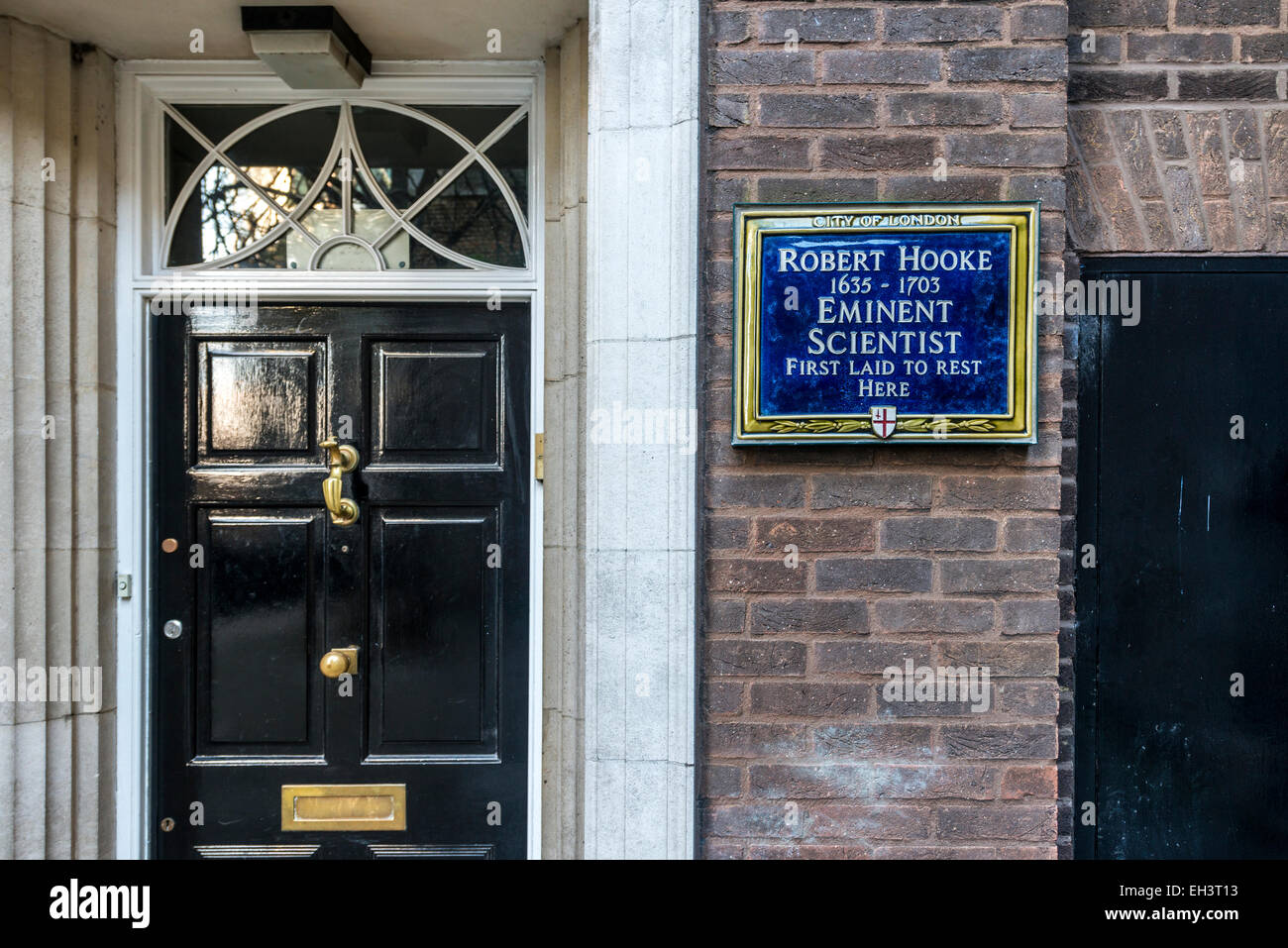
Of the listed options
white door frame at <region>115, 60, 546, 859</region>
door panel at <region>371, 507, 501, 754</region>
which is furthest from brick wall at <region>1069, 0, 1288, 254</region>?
door panel at <region>371, 507, 501, 754</region>

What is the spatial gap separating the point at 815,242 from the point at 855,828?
1.62 metres

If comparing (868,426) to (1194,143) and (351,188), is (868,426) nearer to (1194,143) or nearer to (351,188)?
(1194,143)

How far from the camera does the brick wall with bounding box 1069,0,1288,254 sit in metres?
2.44

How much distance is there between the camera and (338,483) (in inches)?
110

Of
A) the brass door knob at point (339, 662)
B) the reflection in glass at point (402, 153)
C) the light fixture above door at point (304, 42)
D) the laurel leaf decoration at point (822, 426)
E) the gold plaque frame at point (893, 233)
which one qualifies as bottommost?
the brass door knob at point (339, 662)

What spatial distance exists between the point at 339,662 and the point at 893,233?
2219 millimetres

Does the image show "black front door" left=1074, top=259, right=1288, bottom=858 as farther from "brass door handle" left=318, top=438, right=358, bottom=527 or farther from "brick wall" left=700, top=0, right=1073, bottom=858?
"brass door handle" left=318, top=438, right=358, bottom=527

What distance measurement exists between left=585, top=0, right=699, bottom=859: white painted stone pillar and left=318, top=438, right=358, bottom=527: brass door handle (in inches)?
42.1

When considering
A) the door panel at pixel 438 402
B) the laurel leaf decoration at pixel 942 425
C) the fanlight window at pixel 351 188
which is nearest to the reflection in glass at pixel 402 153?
the fanlight window at pixel 351 188

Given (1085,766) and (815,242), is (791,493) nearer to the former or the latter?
(815,242)

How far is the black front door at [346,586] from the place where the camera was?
115 inches

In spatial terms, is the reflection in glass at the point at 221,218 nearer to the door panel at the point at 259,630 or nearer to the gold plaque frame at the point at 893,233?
the door panel at the point at 259,630

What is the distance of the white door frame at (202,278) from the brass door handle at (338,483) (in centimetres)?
53

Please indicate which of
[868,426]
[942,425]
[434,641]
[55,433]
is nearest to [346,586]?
[434,641]
